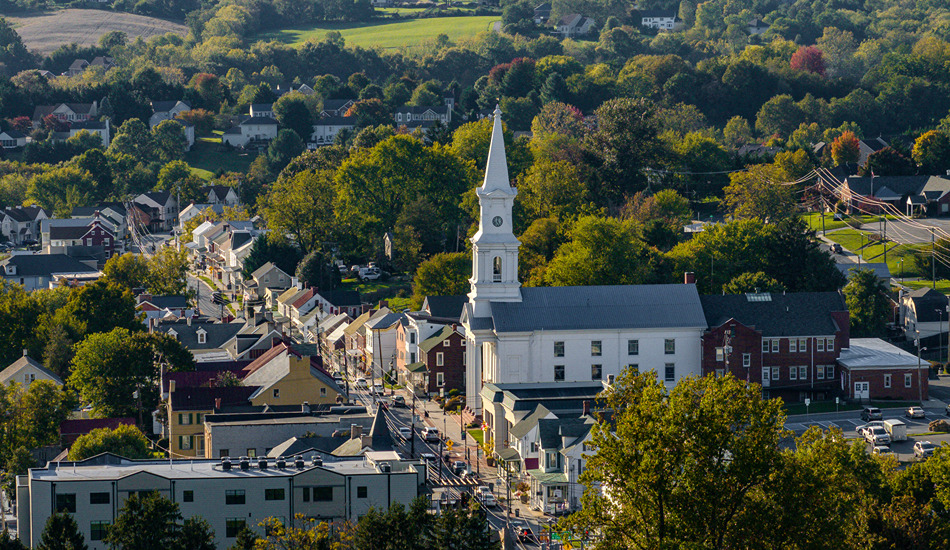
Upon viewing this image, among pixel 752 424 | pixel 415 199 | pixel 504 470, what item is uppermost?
pixel 415 199

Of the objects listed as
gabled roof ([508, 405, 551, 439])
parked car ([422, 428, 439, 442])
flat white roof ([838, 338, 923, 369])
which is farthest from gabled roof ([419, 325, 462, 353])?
A: flat white roof ([838, 338, 923, 369])

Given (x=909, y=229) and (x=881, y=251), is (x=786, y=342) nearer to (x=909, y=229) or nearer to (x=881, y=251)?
(x=881, y=251)

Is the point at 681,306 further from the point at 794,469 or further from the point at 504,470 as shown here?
the point at 794,469

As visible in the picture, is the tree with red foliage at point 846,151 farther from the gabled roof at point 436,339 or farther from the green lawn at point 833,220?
the gabled roof at point 436,339

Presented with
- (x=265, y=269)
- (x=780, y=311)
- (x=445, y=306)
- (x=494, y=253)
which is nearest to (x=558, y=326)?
(x=494, y=253)

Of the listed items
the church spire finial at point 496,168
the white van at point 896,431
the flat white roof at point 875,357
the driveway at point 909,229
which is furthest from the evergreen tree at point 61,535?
the driveway at point 909,229

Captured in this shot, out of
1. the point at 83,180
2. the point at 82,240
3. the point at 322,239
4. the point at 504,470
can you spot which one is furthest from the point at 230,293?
the point at 504,470
